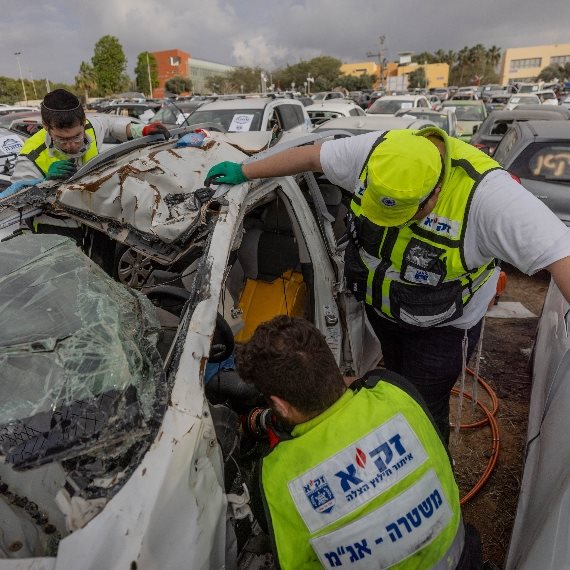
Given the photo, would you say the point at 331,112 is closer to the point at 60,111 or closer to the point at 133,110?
the point at 133,110

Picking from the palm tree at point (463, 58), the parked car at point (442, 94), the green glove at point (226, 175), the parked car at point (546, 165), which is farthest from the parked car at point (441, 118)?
the palm tree at point (463, 58)

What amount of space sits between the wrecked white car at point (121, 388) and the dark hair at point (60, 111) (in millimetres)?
917

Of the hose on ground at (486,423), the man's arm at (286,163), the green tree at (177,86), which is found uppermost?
the green tree at (177,86)

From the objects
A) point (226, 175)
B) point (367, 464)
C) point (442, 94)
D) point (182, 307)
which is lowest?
point (367, 464)

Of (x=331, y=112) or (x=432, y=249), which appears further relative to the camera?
(x=331, y=112)

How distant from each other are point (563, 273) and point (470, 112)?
14.3 meters

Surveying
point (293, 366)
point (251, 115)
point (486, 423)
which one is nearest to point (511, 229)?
point (293, 366)

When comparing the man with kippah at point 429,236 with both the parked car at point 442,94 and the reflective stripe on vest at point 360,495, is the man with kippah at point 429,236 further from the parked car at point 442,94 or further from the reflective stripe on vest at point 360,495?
the parked car at point 442,94

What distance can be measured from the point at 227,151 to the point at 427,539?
84.2 inches

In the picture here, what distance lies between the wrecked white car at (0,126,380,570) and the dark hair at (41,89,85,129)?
3.01 feet

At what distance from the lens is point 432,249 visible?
1.90 m

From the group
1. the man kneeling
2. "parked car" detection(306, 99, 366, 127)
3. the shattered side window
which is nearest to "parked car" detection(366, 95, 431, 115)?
"parked car" detection(306, 99, 366, 127)

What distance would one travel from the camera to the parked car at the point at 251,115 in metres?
7.46

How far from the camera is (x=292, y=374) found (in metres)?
1.27
